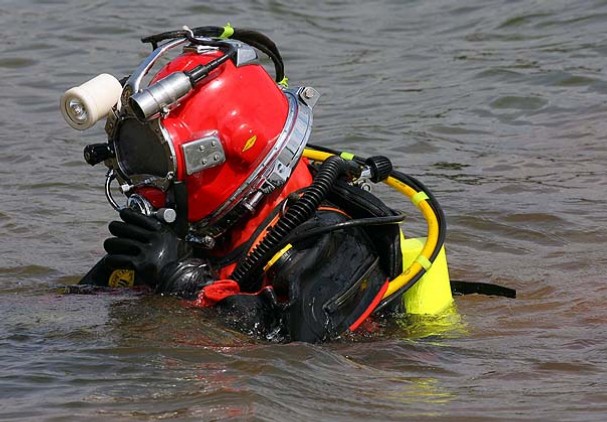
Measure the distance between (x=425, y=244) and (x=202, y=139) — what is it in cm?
94

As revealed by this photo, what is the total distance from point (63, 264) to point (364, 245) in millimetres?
1973

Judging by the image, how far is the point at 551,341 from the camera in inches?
170

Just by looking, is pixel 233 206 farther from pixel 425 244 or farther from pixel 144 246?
pixel 425 244

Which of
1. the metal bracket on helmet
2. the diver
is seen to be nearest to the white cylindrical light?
the diver

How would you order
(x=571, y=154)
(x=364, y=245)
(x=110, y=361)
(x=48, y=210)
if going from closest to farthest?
(x=110, y=361), (x=364, y=245), (x=48, y=210), (x=571, y=154)

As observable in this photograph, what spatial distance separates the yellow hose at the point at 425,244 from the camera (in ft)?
13.5

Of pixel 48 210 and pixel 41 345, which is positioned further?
pixel 48 210

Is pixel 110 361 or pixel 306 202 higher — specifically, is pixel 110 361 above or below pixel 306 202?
below

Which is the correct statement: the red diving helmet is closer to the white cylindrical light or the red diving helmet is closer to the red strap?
the white cylindrical light

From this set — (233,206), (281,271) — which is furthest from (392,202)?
(281,271)

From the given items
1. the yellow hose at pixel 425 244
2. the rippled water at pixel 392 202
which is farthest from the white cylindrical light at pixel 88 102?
the yellow hose at pixel 425 244

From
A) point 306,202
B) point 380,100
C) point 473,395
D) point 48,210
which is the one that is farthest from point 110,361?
point 380,100

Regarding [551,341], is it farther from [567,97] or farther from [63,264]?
[567,97]

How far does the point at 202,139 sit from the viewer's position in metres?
3.81
